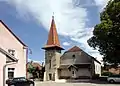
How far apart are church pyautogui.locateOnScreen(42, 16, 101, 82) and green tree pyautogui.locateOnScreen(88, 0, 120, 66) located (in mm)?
18251

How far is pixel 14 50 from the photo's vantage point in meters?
38.5

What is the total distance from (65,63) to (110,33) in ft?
85.1

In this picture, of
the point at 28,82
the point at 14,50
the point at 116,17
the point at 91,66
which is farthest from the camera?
the point at 91,66

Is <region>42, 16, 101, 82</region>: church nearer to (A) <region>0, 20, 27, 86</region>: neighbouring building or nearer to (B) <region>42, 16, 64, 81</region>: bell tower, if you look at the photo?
(B) <region>42, 16, 64, 81</region>: bell tower

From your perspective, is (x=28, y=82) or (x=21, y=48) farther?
(x=21, y=48)

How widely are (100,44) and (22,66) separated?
15.9 m

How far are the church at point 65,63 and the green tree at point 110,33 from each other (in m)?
18.3

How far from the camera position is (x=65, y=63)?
2719 inches

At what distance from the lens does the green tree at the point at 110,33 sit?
147 ft

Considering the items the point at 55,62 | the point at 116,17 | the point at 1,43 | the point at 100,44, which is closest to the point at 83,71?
the point at 55,62

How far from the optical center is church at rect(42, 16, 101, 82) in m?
66.2

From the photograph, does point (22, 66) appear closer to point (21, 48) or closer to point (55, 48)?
point (21, 48)

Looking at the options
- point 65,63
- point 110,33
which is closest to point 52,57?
point 65,63

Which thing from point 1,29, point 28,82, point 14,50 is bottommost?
point 28,82
